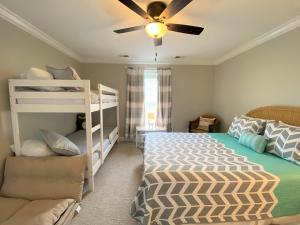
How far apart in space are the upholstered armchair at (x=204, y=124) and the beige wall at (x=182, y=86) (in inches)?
11.1

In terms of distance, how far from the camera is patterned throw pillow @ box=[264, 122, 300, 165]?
6.18 ft

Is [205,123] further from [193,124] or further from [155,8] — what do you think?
[155,8]

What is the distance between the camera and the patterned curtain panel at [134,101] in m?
4.68

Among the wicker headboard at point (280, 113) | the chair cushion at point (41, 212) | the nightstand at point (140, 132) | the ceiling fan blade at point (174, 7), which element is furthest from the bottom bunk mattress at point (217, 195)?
the nightstand at point (140, 132)

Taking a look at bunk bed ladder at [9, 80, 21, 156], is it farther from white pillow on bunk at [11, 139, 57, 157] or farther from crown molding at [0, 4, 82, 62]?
crown molding at [0, 4, 82, 62]

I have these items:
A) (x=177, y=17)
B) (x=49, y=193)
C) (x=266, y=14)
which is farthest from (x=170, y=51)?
(x=49, y=193)

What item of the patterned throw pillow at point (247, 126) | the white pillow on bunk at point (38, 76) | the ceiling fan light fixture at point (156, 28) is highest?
the ceiling fan light fixture at point (156, 28)

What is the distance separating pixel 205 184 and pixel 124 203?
1.06 metres

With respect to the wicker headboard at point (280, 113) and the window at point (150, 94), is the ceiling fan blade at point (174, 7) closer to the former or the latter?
the wicker headboard at point (280, 113)

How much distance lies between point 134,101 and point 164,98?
808 millimetres

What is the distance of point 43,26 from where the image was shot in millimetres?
2496

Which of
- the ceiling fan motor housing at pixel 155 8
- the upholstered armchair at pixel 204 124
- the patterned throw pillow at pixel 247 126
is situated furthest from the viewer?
the upholstered armchair at pixel 204 124

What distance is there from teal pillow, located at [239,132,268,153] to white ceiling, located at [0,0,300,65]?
1503 mm

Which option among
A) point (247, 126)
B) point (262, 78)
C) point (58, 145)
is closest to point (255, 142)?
point (247, 126)
